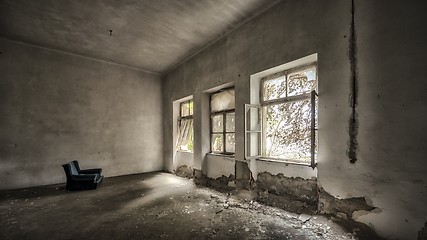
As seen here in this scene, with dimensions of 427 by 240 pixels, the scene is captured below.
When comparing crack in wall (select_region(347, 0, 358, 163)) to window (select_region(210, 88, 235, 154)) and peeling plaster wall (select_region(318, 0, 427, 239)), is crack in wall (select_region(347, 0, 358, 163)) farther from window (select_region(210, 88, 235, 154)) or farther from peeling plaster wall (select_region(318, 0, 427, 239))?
window (select_region(210, 88, 235, 154))

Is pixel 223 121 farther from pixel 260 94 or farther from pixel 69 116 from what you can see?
pixel 69 116

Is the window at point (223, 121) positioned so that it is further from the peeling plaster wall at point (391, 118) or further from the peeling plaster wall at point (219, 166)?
the peeling plaster wall at point (391, 118)

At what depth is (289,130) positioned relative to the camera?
378 centimetres

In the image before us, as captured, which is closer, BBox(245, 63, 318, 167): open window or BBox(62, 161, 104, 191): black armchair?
BBox(245, 63, 318, 167): open window

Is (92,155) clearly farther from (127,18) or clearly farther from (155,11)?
(155,11)

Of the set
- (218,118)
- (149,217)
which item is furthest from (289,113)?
(149,217)

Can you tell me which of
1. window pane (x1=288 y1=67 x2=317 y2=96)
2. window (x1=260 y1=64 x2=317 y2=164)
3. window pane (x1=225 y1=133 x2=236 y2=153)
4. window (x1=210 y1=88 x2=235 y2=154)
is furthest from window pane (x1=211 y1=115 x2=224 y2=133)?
window pane (x1=288 y1=67 x2=317 y2=96)

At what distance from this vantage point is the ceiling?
12.3ft

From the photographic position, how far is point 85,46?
5.50 metres

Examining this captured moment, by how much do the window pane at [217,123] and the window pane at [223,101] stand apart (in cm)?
22

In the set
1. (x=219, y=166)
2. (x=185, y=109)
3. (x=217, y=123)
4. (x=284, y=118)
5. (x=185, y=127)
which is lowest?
(x=219, y=166)

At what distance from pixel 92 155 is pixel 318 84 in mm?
6446

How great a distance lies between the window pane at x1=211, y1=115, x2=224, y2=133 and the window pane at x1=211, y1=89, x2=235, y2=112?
0.22 meters

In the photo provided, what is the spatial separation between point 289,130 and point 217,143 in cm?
228
